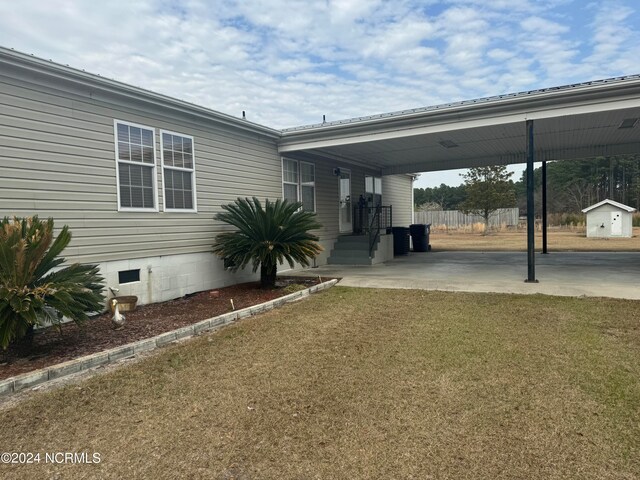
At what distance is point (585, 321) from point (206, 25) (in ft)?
28.4

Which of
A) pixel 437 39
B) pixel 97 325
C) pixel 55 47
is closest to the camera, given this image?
pixel 97 325

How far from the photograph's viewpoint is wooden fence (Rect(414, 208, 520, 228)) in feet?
104

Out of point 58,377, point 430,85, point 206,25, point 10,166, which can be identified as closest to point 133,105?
point 10,166

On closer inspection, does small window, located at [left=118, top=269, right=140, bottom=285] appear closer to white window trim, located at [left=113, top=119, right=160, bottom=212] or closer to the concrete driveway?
white window trim, located at [left=113, top=119, right=160, bottom=212]

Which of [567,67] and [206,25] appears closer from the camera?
[206,25]

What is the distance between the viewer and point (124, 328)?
16.6 feet

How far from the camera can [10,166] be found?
16.0 feet

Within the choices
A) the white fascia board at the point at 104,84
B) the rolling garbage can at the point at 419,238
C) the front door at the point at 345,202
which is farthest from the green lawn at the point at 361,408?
the rolling garbage can at the point at 419,238

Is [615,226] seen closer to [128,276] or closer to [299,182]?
[299,182]

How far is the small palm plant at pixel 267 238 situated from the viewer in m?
7.07

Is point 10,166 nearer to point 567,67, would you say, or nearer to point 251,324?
point 251,324

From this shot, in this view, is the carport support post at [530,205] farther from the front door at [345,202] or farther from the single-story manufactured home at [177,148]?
the front door at [345,202]

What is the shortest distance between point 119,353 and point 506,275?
303 inches

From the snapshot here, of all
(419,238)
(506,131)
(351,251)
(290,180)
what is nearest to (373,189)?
(419,238)
